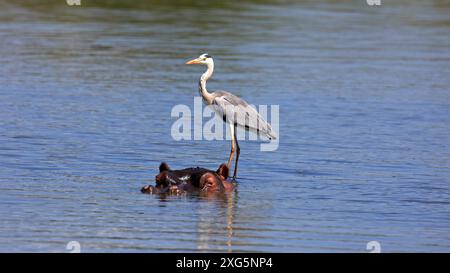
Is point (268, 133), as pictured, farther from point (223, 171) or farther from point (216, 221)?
point (216, 221)

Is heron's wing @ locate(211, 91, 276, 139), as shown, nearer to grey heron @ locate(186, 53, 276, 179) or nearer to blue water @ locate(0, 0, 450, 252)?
grey heron @ locate(186, 53, 276, 179)

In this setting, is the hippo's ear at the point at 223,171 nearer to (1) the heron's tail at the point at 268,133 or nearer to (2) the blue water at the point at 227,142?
(2) the blue water at the point at 227,142

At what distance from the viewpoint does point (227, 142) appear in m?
17.0

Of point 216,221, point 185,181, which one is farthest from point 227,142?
point 216,221

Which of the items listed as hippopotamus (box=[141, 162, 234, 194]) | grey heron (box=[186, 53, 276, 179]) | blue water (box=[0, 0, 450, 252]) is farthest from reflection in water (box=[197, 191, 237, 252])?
grey heron (box=[186, 53, 276, 179])

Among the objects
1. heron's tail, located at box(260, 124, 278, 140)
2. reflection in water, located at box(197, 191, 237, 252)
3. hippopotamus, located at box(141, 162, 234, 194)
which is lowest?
reflection in water, located at box(197, 191, 237, 252)

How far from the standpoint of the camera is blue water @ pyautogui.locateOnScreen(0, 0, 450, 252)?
11430 mm

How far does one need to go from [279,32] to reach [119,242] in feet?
61.0

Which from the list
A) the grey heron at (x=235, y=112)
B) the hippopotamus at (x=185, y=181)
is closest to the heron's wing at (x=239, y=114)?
the grey heron at (x=235, y=112)

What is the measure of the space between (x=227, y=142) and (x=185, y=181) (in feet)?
12.7

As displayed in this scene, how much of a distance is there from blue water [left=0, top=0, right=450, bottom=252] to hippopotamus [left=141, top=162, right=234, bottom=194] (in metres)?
0.19
